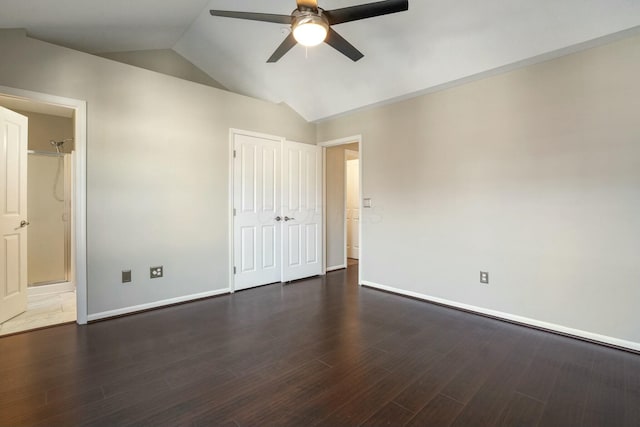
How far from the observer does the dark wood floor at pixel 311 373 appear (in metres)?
1.67

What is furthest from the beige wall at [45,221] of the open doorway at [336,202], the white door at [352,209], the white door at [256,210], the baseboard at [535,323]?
the white door at [352,209]

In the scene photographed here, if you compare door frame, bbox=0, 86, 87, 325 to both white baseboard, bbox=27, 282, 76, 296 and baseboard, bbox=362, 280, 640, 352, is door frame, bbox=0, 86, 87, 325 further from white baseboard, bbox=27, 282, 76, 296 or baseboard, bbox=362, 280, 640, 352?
baseboard, bbox=362, 280, 640, 352

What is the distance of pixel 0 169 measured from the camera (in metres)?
2.82

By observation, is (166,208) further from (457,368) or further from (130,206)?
(457,368)

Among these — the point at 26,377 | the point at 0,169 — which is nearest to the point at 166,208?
the point at 0,169

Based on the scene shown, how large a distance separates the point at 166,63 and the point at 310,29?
2665 millimetres

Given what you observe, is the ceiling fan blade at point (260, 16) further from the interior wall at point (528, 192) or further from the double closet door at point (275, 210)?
the interior wall at point (528, 192)

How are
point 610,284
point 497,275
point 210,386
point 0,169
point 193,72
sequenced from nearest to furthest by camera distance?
point 210,386
point 610,284
point 0,169
point 497,275
point 193,72

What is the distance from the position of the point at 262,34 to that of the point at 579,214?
11.6ft

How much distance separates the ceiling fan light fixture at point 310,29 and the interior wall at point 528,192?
203cm

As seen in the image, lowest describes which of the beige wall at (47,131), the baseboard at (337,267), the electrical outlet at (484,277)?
the baseboard at (337,267)

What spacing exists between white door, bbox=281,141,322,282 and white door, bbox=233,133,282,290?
14cm

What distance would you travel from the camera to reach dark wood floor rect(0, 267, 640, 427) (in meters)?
1.67

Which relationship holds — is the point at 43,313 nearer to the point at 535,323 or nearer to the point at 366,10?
the point at 366,10
